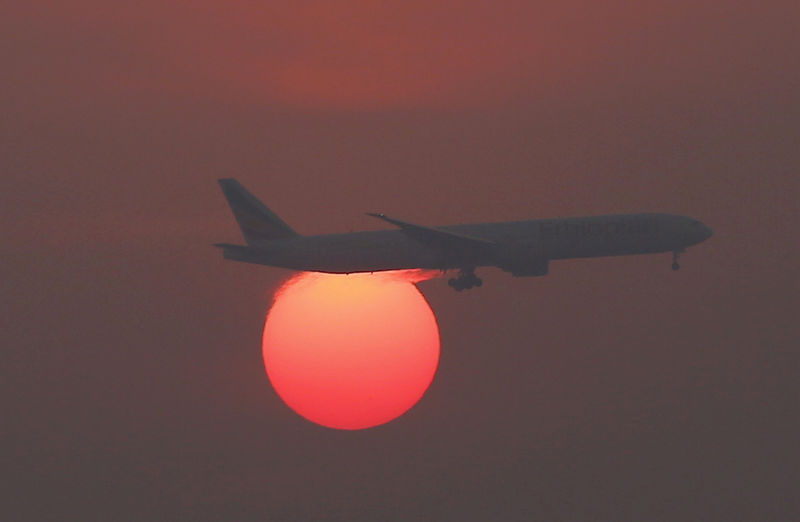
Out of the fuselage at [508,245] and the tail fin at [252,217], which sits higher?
the tail fin at [252,217]

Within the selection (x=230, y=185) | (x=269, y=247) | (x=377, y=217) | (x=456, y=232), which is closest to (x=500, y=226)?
(x=456, y=232)

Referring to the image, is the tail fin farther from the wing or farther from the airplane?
the wing

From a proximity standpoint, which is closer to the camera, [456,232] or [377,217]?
[377,217]

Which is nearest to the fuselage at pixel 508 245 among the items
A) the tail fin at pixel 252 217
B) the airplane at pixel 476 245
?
the airplane at pixel 476 245

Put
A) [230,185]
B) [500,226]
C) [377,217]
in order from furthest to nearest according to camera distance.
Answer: [230,185], [500,226], [377,217]

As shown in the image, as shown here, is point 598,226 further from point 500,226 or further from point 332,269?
point 332,269

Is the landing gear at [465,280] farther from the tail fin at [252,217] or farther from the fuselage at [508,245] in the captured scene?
the tail fin at [252,217]

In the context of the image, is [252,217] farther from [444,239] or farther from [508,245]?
[508,245]
